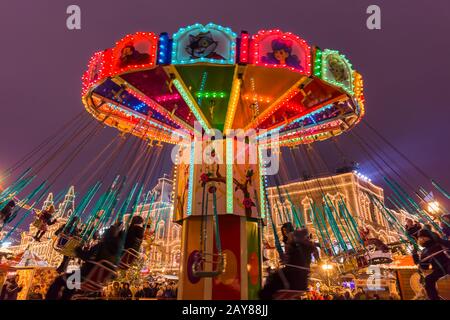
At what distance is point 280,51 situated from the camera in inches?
348

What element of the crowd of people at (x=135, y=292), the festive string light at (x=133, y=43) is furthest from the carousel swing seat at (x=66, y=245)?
the crowd of people at (x=135, y=292)

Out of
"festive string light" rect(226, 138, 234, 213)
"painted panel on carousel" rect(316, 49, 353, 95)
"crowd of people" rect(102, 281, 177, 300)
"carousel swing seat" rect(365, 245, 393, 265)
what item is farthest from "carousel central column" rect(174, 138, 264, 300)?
"crowd of people" rect(102, 281, 177, 300)

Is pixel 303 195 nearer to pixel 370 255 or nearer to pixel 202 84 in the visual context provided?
pixel 370 255

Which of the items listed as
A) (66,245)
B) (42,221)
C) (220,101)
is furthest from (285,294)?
(42,221)

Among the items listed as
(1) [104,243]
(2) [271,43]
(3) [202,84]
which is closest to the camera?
(1) [104,243]

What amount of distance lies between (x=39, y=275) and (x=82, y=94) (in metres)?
8.74

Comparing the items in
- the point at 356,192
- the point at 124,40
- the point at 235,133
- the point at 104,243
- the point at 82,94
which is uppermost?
the point at 356,192

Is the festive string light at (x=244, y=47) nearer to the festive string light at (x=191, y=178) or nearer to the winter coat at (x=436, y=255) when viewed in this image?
the festive string light at (x=191, y=178)

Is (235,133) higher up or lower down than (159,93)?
lower down

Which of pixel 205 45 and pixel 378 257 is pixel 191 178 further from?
pixel 378 257

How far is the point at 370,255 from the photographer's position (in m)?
10.4

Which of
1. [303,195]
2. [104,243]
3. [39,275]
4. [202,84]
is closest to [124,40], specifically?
[202,84]
